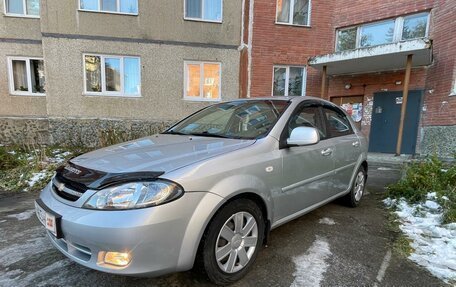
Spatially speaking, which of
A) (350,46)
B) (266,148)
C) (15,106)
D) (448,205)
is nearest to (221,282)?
(266,148)

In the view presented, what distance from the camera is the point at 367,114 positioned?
33.0ft

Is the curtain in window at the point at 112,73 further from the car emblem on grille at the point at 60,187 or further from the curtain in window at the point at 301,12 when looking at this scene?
the car emblem on grille at the point at 60,187

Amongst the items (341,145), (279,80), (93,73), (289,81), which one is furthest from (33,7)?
(341,145)

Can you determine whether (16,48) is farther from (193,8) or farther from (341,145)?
(341,145)

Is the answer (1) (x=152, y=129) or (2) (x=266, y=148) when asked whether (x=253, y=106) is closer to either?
(2) (x=266, y=148)

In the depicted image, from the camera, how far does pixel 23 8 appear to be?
397 inches

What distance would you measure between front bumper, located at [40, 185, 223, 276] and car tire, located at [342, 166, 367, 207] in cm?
283

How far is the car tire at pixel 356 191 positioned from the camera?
13.1 feet

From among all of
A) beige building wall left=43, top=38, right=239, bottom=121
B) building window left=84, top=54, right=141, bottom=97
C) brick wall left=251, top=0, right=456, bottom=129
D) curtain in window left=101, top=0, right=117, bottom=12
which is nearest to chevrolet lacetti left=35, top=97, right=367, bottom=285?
beige building wall left=43, top=38, right=239, bottom=121

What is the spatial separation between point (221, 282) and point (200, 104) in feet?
28.2

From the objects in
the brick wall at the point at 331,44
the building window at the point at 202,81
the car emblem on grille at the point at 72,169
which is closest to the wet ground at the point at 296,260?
the car emblem on grille at the point at 72,169

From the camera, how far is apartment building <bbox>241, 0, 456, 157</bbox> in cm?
812

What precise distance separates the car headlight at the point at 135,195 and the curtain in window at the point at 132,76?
28.9 feet

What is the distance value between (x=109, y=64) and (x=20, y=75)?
11.9ft
